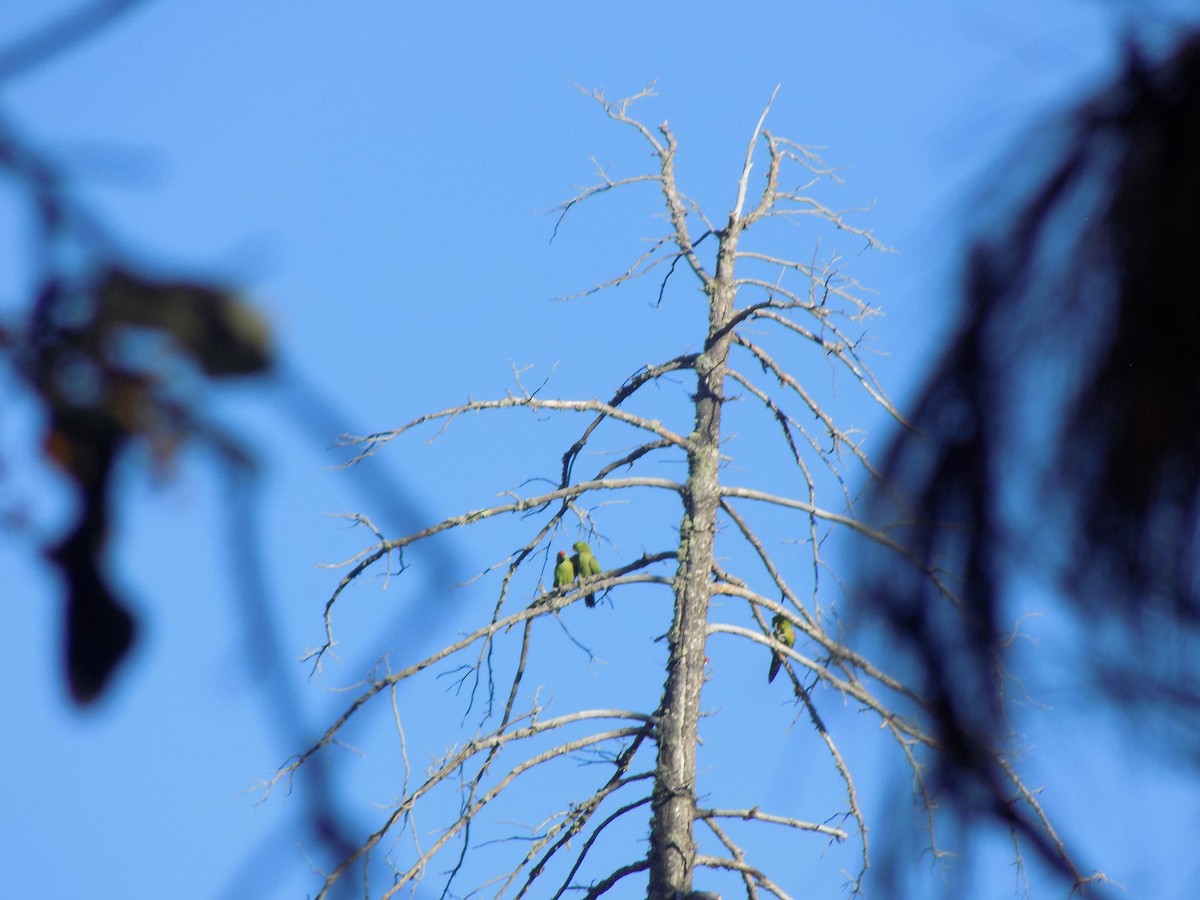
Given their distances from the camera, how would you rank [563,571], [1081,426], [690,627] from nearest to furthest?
[1081,426]
[690,627]
[563,571]

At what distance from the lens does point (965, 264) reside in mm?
→ 1724

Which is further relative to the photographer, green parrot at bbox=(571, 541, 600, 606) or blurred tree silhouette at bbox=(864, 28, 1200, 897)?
green parrot at bbox=(571, 541, 600, 606)

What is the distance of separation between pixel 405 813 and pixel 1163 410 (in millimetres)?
5932

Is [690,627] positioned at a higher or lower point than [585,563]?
lower

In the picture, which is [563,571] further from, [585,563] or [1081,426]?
[1081,426]

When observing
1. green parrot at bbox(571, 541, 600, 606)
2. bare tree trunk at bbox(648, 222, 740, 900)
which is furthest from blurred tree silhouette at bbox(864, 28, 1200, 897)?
green parrot at bbox(571, 541, 600, 606)

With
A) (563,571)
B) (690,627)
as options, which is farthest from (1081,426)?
(563,571)

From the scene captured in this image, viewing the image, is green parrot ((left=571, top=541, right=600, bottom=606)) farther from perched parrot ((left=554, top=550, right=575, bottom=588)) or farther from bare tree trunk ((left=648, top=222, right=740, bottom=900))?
bare tree trunk ((left=648, top=222, right=740, bottom=900))

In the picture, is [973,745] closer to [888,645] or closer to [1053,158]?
[888,645]

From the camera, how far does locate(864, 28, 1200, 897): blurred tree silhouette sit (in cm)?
159

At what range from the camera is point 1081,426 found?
64.6 inches

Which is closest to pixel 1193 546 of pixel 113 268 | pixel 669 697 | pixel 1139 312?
pixel 1139 312

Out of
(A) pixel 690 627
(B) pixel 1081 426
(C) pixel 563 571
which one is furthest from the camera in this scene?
(C) pixel 563 571

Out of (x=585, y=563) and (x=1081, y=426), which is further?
(x=585, y=563)
